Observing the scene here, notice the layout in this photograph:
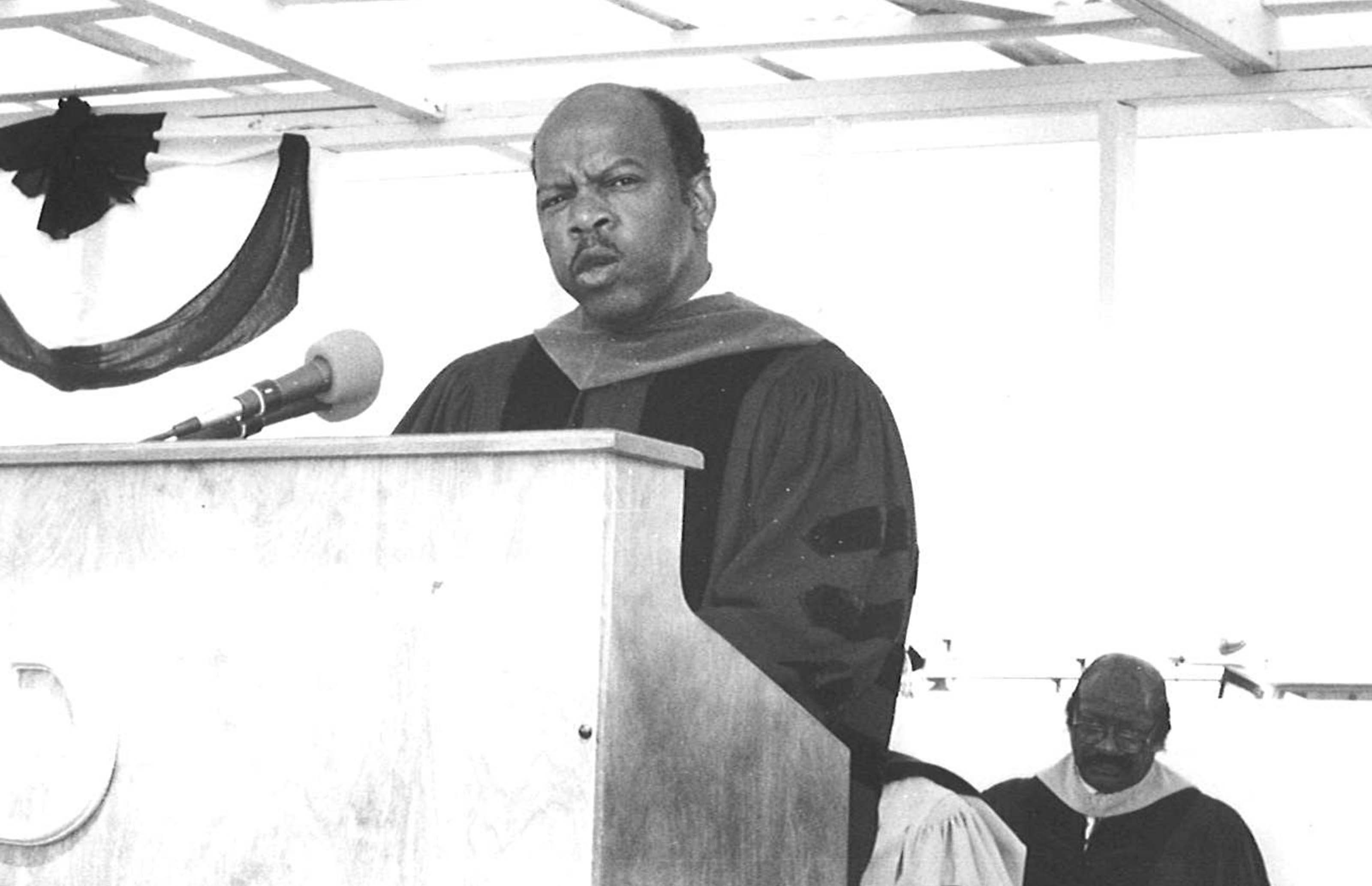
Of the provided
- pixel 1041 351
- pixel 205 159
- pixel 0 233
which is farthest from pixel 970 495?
pixel 0 233

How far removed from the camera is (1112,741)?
7148 millimetres

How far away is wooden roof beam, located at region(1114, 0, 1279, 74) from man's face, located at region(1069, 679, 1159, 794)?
2.12 metres

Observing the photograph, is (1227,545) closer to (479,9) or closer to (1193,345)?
(1193,345)

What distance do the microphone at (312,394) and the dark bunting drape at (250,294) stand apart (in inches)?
264

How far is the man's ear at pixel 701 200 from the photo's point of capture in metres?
3.26

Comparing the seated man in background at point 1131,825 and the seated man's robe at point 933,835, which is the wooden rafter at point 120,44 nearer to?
the seated man in background at point 1131,825

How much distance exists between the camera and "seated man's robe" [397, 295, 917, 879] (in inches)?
107

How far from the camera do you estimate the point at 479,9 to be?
8477 mm

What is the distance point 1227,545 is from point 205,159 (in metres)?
4.35

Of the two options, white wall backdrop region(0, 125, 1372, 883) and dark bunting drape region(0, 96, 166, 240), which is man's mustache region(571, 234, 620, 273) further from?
dark bunting drape region(0, 96, 166, 240)

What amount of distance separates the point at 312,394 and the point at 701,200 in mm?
814

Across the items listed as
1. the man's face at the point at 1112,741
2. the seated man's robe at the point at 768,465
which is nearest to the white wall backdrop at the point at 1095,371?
the man's face at the point at 1112,741

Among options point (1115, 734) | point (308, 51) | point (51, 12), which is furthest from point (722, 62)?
point (1115, 734)

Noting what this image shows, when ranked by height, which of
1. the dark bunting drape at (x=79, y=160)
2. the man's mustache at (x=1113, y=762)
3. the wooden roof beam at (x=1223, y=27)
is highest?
the wooden roof beam at (x=1223, y=27)
